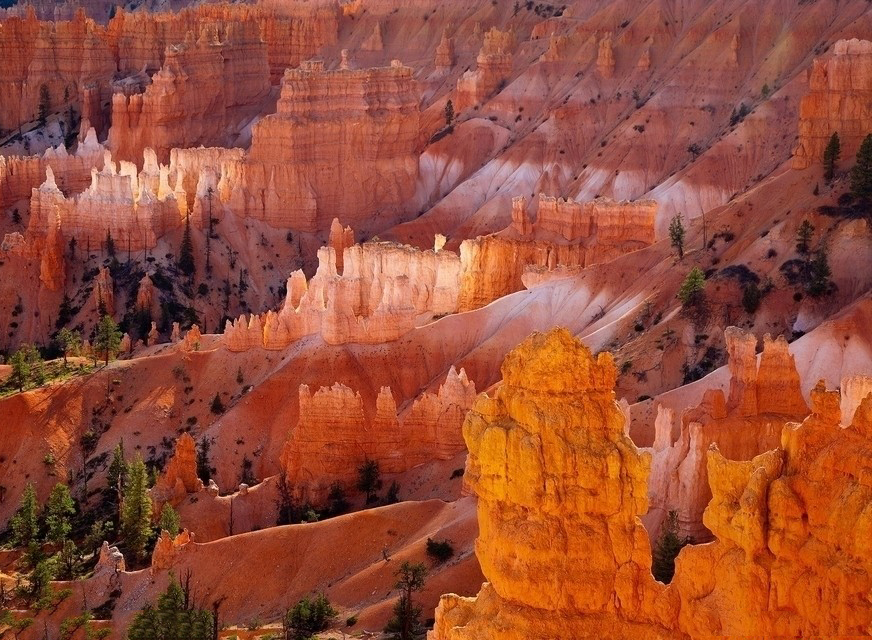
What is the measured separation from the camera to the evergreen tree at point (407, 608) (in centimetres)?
4281

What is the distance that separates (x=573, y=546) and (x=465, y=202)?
87.6m

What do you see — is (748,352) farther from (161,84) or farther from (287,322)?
(161,84)

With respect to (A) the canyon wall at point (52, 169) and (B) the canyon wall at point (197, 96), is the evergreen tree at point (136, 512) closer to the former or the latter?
(A) the canyon wall at point (52, 169)

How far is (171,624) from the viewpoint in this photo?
45.8 m

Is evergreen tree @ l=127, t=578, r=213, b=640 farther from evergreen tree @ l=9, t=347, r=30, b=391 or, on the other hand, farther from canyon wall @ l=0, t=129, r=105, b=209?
canyon wall @ l=0, t=129, r=105, b=209

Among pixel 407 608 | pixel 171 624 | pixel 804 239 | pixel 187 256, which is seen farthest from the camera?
pixel 187 256

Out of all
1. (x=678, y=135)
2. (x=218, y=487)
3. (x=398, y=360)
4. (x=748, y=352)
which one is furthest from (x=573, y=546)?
(x=678, y=135)

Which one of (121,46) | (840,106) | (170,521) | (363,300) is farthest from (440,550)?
(121,46)

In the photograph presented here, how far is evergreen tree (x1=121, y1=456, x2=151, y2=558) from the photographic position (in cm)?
5962

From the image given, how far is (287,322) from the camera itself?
77.8m

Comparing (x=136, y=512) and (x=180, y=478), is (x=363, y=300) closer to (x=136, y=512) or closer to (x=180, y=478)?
(x=180, y=478)

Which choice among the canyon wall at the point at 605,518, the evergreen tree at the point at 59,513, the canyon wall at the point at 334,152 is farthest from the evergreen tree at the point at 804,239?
the canyon wall at the point at 334,152

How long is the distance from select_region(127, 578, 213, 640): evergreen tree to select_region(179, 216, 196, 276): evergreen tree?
5675 cm

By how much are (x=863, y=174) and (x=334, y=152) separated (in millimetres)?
56961
